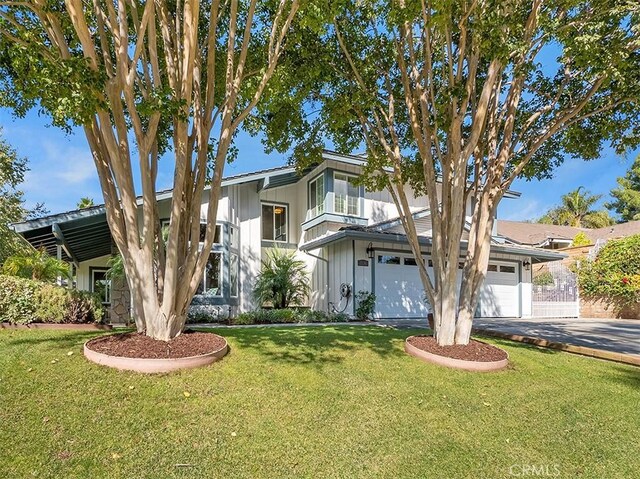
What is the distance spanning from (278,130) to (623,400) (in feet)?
23.8

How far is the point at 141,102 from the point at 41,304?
4806mm

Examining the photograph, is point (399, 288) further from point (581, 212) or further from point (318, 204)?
point (581, 212)

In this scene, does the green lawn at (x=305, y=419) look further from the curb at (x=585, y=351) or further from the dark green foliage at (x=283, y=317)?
the dark green foliage at (x=283, y=317)

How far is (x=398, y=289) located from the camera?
44.6ft

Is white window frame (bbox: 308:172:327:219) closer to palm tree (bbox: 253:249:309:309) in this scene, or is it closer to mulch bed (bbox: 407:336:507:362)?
palm tree (bbox: 253:249:309:309)

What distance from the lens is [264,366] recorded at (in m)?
5.34

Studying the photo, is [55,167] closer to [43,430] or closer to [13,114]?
[13,114]

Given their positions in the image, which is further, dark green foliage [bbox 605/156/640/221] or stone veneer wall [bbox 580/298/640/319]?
dark green foliage [bbox 605/156/640/221]

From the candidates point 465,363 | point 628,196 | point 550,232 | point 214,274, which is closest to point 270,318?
point 214,274

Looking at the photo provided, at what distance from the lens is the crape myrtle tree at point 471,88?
18.3 ft

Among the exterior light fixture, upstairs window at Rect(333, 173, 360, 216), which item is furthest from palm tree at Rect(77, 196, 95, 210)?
the exterior light fixture

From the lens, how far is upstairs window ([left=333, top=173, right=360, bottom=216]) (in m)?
14.1

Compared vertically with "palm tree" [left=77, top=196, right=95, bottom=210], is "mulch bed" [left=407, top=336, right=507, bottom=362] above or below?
below

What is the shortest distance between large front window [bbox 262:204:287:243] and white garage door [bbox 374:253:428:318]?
4379 millimetres
